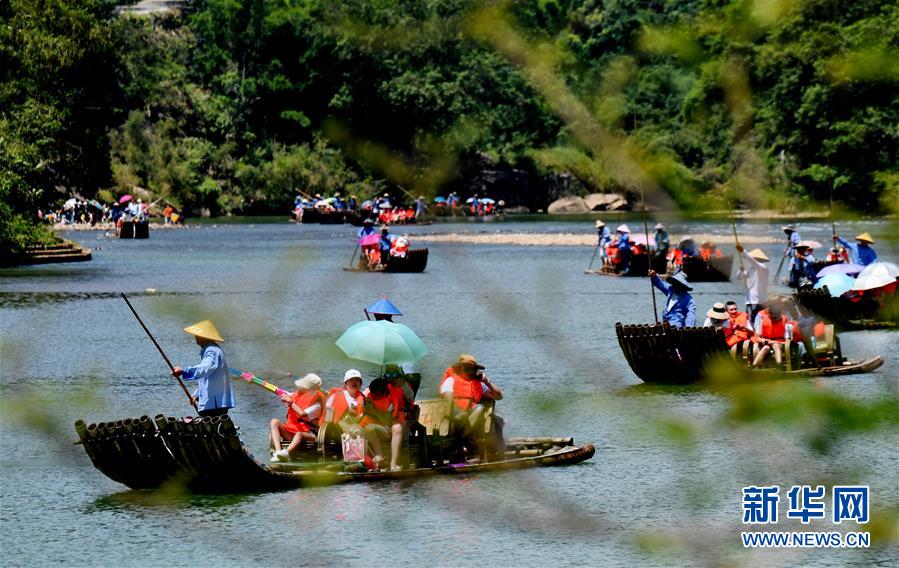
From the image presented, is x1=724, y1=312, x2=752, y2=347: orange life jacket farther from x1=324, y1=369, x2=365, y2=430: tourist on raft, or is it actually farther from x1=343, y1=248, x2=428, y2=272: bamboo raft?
x1=343, y1=248, x2=428, y2=272: bamboo raft

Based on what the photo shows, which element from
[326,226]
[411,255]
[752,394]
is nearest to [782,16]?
[752,394]

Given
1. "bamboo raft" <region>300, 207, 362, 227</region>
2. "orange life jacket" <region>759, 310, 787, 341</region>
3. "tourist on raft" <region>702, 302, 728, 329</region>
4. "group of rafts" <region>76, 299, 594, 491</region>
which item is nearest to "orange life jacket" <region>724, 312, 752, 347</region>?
"tourist on raft" <region>702, 302, 728, 329</region>

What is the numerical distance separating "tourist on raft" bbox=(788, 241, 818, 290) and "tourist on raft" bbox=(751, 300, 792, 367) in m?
10.8

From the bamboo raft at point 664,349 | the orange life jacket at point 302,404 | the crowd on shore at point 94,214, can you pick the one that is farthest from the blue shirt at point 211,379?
the crowd on shore at point 94,214

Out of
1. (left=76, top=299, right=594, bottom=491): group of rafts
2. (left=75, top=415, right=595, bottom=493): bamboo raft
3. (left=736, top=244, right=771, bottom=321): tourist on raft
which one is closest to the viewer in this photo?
(left=75, top=415, right=595, bottom=493): bamboo raft

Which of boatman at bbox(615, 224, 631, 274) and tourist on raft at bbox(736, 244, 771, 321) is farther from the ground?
tourist on raft at bbox(736, 244, 771, 321)

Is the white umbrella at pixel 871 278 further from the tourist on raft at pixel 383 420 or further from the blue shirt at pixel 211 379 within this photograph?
the blue shirt at pixel 211 379

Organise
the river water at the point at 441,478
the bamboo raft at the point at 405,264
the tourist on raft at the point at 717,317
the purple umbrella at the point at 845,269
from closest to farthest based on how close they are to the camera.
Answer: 1. the river water at the point at 441,478
2. the tourist on raft at the point at 717,317
3. the purple umbrella at the point at 845,269
4. the bamboo raft at the point at 405,264

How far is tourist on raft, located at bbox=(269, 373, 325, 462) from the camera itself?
13.6 m

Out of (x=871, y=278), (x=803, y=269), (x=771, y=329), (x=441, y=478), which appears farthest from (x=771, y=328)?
(x=803, y=269)

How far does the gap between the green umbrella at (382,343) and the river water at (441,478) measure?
0.94 m

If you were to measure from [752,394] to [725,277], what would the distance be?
125ft

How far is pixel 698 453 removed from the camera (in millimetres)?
2914

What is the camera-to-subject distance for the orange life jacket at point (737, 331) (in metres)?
19.6
